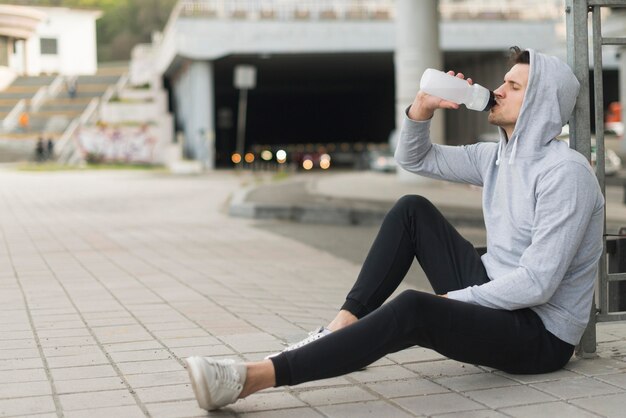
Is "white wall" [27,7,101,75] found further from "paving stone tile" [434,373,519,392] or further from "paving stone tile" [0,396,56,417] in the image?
"paving stone tile" [434,373,519,392]

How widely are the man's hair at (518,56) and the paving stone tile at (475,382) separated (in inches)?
54.3

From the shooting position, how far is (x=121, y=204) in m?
19.2

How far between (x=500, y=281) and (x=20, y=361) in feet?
7.93

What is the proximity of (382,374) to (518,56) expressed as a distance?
1.54 m

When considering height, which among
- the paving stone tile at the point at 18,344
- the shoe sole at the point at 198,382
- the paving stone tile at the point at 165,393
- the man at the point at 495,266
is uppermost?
the man at the point at 495,266

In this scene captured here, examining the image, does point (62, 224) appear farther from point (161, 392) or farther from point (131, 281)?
point (161, 392)

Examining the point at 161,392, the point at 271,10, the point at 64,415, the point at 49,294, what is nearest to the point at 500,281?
the point at 161,392

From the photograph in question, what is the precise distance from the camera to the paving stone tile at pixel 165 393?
408 cm

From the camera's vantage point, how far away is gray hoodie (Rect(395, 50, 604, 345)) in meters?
4.00

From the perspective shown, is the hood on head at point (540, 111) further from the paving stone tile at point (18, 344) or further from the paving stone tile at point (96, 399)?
the paving stone tile at point (18, 344)

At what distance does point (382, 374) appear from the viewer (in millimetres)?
4477

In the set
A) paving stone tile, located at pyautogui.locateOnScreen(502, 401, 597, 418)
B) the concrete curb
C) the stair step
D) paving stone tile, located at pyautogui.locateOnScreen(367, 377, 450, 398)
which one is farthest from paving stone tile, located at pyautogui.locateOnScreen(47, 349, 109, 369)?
the stair step

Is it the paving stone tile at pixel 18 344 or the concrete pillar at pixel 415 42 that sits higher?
the concrete pillar at pixel 415 42

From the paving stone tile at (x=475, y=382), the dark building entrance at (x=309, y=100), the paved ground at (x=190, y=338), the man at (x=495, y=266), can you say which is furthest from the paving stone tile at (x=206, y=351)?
the dark building entrance at (x=309, y=100)
